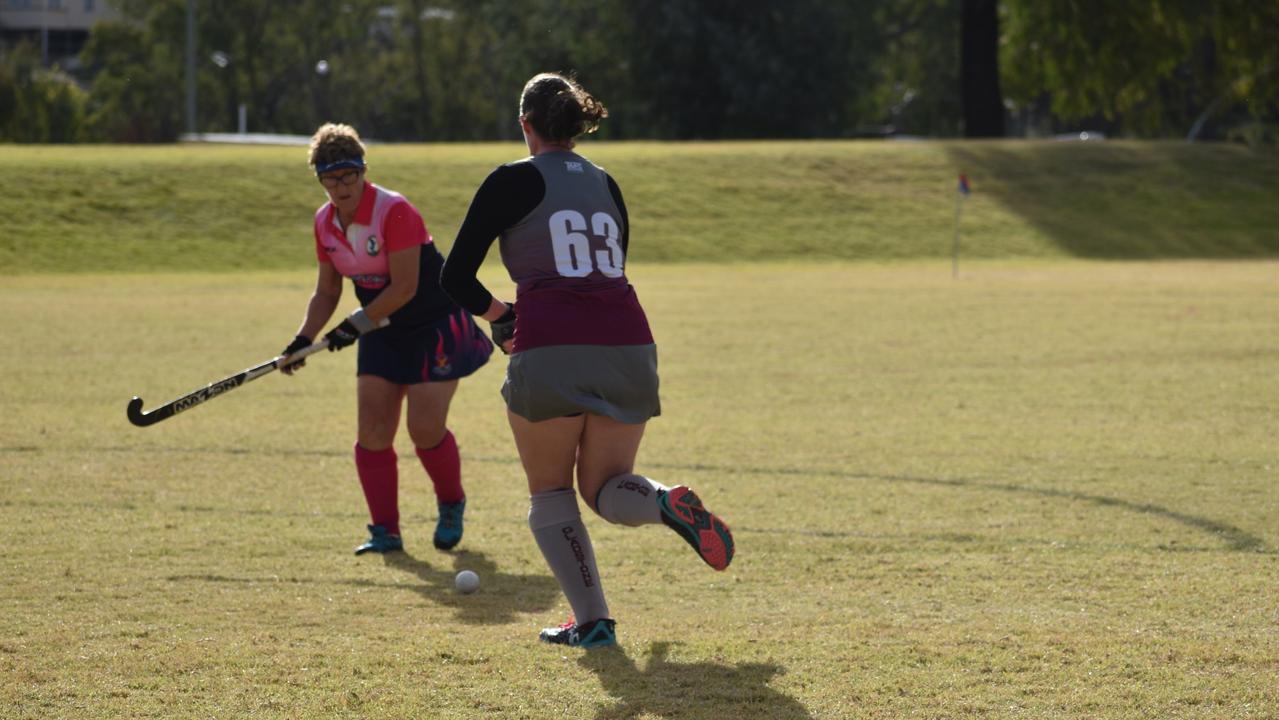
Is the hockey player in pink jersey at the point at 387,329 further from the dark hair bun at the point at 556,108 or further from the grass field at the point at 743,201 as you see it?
the grass field at the point at 743,201

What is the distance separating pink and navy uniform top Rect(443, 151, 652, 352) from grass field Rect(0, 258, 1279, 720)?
3.61 feet

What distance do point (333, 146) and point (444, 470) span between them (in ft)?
5.21

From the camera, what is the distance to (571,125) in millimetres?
5262

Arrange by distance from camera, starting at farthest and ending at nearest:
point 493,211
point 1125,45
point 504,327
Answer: point 1125,45, point 504,327, point 493,211

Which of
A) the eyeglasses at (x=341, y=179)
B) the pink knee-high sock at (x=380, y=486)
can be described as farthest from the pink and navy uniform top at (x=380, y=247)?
the pink knee-high sock at (x=380, y=486)

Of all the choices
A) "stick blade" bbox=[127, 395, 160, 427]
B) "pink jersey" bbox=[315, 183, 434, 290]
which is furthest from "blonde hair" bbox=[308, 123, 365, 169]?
"stick blade" bbox=[127, 395, 160, 427]

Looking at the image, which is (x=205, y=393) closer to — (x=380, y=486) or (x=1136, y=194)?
(x=380, y=486)

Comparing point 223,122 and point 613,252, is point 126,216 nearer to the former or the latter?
point 613,252

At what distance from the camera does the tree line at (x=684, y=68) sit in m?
44.1

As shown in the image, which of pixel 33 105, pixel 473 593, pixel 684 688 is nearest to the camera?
pixel 684 688

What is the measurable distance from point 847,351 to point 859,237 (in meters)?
17.7

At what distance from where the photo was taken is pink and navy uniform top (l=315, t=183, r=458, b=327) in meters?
7.09

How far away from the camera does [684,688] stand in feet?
16.2

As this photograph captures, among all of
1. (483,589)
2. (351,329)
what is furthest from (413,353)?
(483,589)
